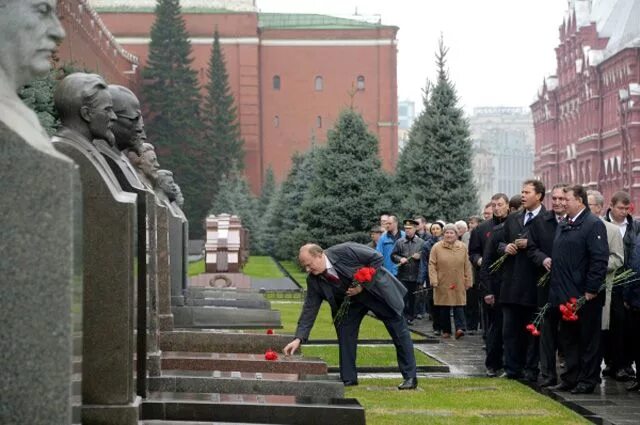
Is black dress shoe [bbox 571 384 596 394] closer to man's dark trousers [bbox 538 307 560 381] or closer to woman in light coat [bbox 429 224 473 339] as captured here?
man's dark trousers [bbox 538 307 560 381]

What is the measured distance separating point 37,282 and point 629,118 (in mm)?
71534

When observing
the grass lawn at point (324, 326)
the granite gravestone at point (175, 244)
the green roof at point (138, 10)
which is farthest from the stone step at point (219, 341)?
the green roof at point (138, 10)

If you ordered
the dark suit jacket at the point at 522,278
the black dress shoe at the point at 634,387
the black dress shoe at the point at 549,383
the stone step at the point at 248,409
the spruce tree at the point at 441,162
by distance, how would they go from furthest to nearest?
the spruce tree at the point at 441,162 → the dark suit jacket at the point at 522,278 → the black dress shoe at the point at 549,383 → the black dress shoe at the point at 634,387 → the stone step at the point at 248,409

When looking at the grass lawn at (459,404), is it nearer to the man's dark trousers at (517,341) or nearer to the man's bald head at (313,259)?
the man's dark trousers at (517,341)

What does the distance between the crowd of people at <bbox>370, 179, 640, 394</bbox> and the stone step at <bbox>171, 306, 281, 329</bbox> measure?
317 cm

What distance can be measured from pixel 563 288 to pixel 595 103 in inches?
2838

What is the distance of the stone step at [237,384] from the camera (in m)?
9.51

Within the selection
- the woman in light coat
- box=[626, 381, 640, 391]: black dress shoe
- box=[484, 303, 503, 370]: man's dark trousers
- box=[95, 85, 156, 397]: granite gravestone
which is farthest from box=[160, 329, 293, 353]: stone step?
the woman in light coat

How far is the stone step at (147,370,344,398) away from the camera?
9.51 m

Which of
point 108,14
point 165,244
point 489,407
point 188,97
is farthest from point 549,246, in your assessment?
point 108,14

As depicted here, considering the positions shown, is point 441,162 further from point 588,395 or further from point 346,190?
point 588,395

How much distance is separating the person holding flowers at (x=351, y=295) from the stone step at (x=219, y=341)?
703 mm

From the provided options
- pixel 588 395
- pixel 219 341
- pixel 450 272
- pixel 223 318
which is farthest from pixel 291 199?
pixel 588 395

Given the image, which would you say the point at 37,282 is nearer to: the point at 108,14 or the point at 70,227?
the point at 70,227
